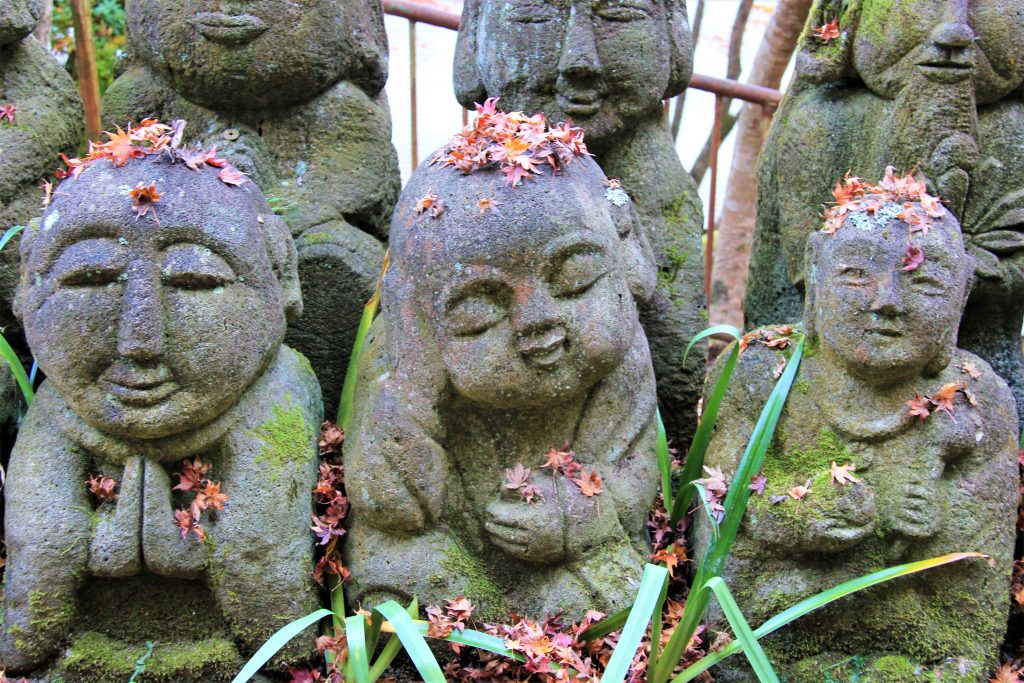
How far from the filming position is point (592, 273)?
2633 millimetres

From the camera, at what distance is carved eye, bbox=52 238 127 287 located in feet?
8.21

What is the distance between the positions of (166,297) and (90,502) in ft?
1.71

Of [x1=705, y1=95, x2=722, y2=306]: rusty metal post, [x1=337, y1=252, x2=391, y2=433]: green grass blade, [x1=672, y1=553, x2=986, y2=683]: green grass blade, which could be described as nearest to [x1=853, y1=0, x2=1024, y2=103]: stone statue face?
[x1=672, y1=553, x2=986, y2=683]: green grass blade

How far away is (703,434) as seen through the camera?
2.99 m

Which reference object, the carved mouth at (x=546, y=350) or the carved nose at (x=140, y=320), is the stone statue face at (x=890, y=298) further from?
the carved nose at (x=140, y=320)

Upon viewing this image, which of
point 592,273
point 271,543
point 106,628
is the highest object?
point 592,273

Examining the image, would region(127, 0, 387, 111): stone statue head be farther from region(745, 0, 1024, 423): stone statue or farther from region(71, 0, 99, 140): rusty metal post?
region(745, 0, 1024, 423): stone statue

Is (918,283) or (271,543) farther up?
(918,283)

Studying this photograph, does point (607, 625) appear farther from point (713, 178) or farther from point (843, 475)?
point (713, 178)

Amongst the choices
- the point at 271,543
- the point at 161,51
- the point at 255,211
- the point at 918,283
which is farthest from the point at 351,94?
the point at 918,283

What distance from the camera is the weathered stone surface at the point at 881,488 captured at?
2693 millimetres

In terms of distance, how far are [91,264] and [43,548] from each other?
2.13 ft

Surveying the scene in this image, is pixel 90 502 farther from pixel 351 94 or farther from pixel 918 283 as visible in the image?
pixel 918 283

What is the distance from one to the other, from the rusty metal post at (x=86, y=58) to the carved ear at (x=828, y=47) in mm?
2495
